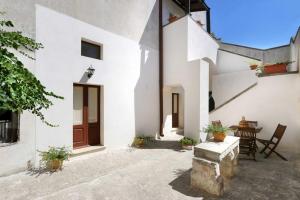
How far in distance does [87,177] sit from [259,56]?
46.4 ft

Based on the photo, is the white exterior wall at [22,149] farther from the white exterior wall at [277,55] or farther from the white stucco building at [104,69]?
the white exterior wall at [277,55]

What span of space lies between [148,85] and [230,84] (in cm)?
556

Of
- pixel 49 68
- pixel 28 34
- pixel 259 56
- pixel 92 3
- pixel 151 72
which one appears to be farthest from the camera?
pixel 259 56

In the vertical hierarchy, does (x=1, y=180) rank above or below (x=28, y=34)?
below

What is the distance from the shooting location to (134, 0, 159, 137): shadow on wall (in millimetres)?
8445

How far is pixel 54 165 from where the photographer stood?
17.3ft

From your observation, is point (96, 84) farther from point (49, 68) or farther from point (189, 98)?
point (189, 98)

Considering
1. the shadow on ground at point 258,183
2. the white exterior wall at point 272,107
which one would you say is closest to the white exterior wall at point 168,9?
the white exterior wall at point 272,107

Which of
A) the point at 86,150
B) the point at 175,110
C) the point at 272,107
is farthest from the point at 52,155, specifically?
the point at 175,110

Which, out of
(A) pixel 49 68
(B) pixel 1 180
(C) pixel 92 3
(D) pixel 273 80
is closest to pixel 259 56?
(D) pixel 273 80

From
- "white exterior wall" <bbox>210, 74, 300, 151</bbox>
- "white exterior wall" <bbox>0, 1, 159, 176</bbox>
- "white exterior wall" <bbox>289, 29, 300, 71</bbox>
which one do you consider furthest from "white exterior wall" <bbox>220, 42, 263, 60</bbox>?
"white exterior wall" <bbox>0, 1, 159, 176</bbox>

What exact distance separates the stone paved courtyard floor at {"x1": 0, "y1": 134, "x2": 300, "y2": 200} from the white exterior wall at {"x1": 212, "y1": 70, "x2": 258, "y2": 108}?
523 cm

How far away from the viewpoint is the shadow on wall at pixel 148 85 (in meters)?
8.45

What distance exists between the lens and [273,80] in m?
8.03
